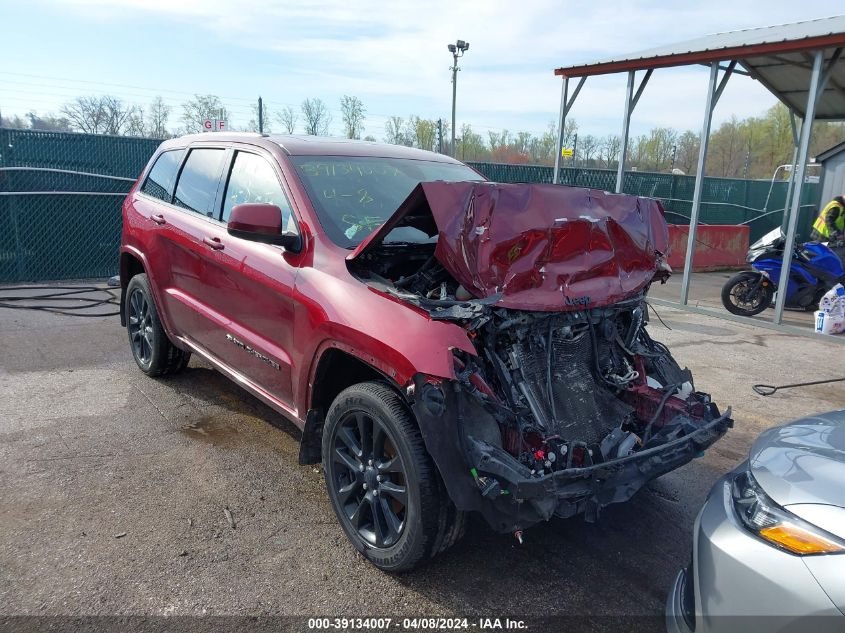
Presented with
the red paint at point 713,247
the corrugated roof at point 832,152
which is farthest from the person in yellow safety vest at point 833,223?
the corrugated roof at point 832,152

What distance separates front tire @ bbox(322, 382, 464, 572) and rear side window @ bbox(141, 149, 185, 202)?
9.36 ft

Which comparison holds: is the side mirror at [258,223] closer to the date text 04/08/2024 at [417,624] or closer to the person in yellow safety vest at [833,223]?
the date text 04/08/2024 at [417,624]

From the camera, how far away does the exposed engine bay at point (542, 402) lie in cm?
250

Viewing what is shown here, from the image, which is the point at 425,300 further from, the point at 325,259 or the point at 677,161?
the point at 677,161

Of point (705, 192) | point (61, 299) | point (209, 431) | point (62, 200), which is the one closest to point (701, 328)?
point (209, 431)

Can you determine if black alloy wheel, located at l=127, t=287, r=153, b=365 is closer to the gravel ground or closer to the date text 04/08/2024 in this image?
the gravel ground

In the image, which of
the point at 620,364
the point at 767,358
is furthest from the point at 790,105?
the point at 620,364

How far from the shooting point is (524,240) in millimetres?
2967

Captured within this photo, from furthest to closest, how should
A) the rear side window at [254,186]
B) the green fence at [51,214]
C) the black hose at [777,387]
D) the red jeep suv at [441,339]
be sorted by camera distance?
the green fence at [51,214] < the black hose at [777,387] < the rear side window at [254,186] < the red jeep suv at [441,339]

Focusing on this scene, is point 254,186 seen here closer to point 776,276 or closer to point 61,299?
point 61,299

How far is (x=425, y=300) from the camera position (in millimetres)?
2752

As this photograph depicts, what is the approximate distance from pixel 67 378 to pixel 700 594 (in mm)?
5193

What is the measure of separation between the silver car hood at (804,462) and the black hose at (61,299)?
742 centimetres

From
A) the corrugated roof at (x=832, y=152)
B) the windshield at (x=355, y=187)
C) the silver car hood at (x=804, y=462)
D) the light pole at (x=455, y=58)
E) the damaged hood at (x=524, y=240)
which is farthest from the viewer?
the light pole at (x=455, y=58)
